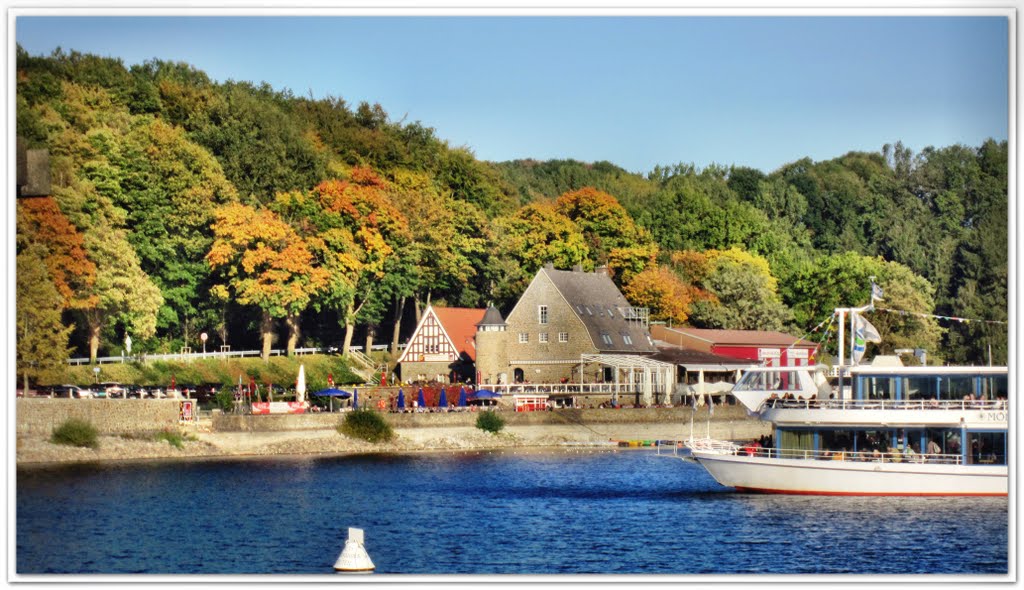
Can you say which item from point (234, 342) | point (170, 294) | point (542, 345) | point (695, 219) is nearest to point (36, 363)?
point (170, 294)

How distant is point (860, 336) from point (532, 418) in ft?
66.1

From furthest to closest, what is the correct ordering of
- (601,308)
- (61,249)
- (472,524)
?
(601,308) → (61,249) → (472,524)

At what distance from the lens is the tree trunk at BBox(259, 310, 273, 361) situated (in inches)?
2586

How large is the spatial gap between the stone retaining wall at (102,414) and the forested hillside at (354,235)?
8.96 feet

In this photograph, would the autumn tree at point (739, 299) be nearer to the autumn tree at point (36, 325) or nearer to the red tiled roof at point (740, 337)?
the red tiled roof at point (740, 337)

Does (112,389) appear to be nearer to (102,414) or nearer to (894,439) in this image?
(102,414)

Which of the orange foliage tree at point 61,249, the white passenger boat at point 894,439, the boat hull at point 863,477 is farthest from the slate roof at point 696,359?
the white passenger boat at point 894,439

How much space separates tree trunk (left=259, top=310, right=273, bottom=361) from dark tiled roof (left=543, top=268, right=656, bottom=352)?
12805 mm

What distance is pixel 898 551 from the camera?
98.6 feet

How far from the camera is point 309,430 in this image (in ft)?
172

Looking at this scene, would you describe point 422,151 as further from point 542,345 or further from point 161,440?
point 161,440

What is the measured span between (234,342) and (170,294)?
597 centimetres

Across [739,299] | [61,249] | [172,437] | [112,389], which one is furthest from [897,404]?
[739,299]

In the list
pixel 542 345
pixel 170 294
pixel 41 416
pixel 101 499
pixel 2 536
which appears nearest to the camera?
pixel 2 536
